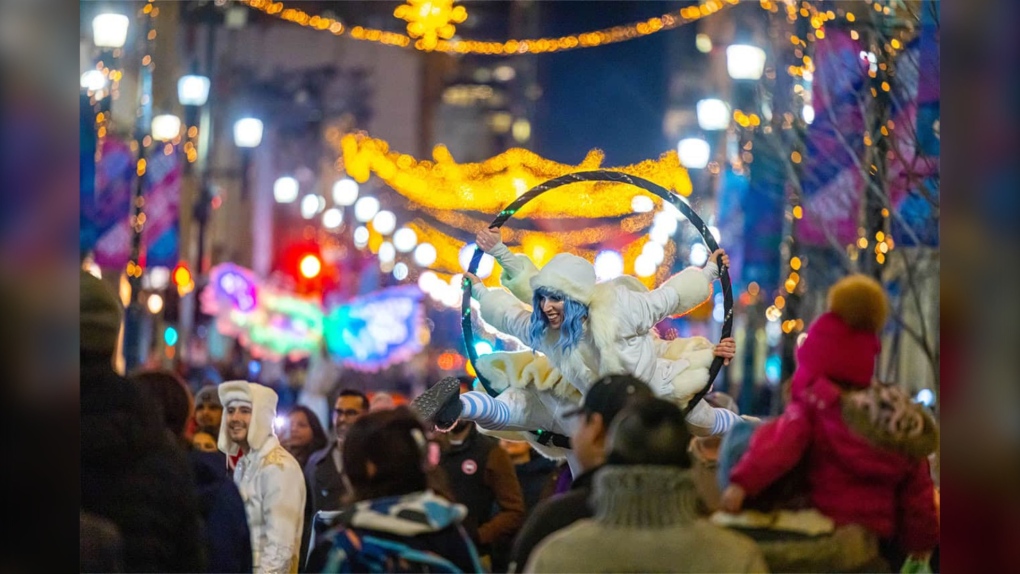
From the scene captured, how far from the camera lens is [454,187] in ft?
67.3

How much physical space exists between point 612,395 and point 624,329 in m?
1.88

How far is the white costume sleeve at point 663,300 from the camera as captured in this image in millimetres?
6895

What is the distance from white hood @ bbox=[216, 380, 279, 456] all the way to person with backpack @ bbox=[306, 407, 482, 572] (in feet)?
7.09

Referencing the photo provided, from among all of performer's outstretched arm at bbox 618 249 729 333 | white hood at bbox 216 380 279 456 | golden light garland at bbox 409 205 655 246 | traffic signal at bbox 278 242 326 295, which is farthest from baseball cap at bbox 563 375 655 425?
traffic signal at bbox 278 242 326 295

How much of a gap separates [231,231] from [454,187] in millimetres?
8534

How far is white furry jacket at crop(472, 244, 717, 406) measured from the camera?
6797 millimetres

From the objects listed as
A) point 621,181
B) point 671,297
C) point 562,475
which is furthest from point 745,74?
point 671,297

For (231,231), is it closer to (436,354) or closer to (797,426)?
(436,354)

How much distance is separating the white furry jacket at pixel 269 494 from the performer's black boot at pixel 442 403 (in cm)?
76

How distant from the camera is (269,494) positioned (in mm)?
6793

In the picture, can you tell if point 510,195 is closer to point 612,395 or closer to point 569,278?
point 569,278

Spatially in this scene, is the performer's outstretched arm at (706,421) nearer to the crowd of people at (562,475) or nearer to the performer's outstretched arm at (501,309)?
the crowd of people at (562,475)

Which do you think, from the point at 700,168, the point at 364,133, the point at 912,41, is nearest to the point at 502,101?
the point at 364,133

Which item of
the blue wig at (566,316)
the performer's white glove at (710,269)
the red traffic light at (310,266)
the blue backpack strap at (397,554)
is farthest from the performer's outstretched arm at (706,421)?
the red traffic light at (310,266)
